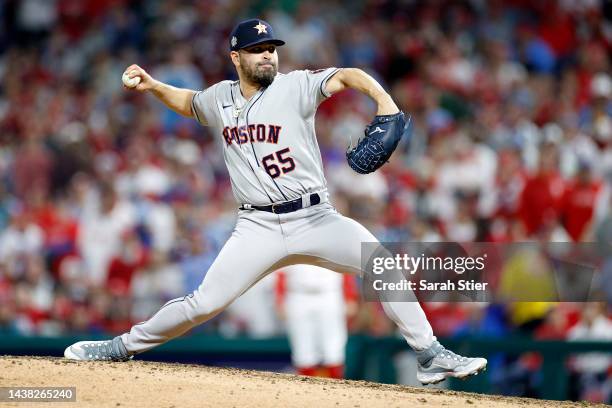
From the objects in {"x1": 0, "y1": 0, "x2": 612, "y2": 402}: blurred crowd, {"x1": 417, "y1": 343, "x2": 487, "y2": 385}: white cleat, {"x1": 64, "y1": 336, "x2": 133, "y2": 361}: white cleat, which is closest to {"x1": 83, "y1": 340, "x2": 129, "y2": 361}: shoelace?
{"x1": 64, "y1": 336, "x2": 133, "y2": 361}: white cleat

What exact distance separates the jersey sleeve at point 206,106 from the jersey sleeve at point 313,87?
1.68ft

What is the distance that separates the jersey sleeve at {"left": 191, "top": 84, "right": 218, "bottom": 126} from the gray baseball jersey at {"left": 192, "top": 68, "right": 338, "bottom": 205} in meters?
0.15

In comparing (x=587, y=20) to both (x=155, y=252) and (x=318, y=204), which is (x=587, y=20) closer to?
(x=155, y=252)

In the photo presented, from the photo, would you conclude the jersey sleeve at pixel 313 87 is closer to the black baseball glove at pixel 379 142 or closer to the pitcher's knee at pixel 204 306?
the black baseball glove at pixel 379 142

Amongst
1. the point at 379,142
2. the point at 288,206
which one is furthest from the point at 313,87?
the point at 288,206

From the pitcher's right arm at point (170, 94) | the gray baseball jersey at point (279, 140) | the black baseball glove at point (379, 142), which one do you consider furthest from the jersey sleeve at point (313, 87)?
the pitcher's right arm at point (170, 94)

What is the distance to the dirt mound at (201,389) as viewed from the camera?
225 inches

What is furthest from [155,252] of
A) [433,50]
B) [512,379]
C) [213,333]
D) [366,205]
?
[433,50]

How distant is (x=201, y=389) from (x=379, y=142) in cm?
153

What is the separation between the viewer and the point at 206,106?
6.14 m

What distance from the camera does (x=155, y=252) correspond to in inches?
391

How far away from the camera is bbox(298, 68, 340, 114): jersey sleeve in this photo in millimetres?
5754

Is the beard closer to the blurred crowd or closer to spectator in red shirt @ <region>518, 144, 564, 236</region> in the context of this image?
the blurred crowd

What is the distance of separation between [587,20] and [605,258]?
4.21 meters
